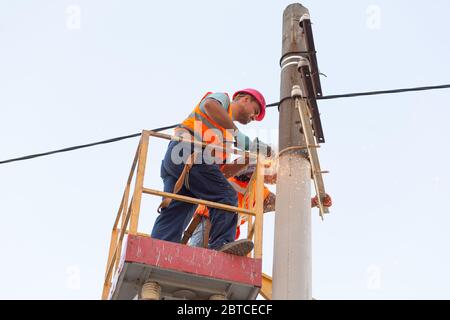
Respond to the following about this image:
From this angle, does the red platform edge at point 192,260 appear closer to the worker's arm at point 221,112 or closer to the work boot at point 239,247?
the work boot at point 239,247

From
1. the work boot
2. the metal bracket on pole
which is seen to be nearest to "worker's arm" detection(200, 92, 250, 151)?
the metal bracket on pole

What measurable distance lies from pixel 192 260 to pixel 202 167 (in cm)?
132

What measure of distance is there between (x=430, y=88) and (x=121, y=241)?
415cm

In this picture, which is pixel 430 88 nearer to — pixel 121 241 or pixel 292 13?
pixel 292 13

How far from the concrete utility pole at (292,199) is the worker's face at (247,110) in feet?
1.10

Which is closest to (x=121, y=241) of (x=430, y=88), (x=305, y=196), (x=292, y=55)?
(x=305, y=196)

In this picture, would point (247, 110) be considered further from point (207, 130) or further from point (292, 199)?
point (292, 199)

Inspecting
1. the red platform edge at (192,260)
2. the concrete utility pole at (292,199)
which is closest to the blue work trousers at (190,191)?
the concrete utility pole at (292,199)

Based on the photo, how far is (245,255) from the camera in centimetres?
758

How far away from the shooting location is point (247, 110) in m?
8.77

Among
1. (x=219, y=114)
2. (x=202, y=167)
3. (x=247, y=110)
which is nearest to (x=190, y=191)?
(x=202, y=167)

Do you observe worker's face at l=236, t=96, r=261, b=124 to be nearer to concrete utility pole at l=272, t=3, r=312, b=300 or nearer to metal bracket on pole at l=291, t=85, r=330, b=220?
concrete utility pole at l=272, t=3, r=312, b=300
